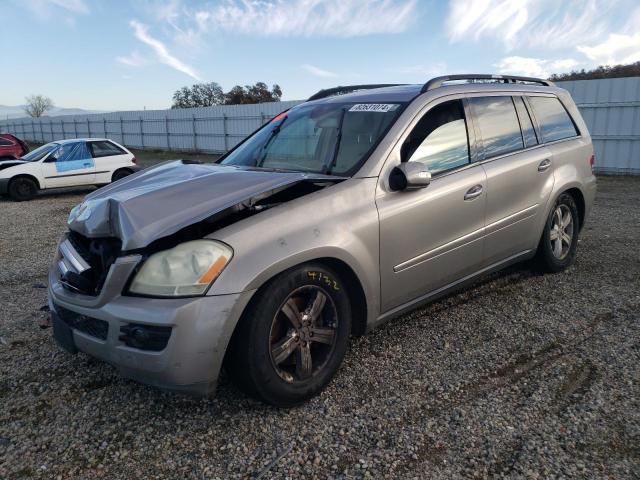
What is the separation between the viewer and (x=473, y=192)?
11.5 feet

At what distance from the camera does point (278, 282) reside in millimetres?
2492

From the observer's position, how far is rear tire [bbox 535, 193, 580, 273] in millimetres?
4508

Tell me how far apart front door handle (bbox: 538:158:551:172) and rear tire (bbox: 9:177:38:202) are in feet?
37.8

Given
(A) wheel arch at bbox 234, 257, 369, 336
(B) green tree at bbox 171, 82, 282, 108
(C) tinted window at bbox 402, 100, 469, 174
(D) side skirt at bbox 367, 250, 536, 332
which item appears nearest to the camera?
(A) wheel arch at bbox 234, 257, 369, 336

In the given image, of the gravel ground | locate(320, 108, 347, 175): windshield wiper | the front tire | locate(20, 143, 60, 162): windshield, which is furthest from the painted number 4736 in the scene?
locate(20, 143, 60, 162): windshield

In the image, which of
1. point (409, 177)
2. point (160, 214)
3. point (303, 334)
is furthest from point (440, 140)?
point (160, 214)

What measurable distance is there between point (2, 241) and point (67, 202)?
4430 millimetres

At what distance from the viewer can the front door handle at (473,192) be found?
347 cm

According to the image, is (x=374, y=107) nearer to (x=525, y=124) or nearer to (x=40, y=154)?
(x=525, y=124)

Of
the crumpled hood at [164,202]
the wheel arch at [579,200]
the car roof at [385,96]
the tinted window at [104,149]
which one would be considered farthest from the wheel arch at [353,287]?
the tinted window at [104,149]

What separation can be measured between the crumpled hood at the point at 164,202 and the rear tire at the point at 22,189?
10134 mm

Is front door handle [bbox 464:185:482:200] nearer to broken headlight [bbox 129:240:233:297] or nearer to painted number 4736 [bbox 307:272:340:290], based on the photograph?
painted number 4736 [bbox 307:272:340:290]

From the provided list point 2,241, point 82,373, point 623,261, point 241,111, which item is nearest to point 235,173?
point 82,373

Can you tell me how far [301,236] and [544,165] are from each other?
2690mm
